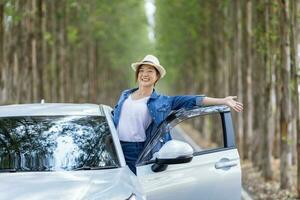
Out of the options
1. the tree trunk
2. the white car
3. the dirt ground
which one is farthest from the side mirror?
the tree trunk

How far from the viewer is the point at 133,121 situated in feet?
20.1

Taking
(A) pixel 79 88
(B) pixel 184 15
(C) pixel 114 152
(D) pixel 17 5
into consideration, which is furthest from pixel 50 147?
(A) pixel 79 88

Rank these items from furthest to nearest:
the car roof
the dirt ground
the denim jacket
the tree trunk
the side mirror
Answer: the tree trunk → the dirt ground → the denim jacket → the car roof → the side mirror

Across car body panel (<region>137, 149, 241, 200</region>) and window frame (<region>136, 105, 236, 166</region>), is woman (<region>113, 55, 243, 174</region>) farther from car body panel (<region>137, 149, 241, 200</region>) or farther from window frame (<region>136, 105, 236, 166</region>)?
car body panel (<region>137, 149, 241, 200</region>)

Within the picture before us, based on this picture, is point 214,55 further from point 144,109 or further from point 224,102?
point 144,109

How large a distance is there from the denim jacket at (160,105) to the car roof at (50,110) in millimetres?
200

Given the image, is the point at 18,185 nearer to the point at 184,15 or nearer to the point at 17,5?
the point at 17,5

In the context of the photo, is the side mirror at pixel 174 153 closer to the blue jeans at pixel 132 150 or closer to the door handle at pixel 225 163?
the door handle at pixel 225 163

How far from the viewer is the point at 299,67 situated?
11945mm

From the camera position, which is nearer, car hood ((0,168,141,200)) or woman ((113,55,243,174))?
car hood ((0,168,141,200))

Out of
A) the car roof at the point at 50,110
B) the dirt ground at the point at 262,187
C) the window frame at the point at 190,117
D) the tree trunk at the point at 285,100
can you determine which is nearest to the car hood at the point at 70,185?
the window frame at the point at 190,117

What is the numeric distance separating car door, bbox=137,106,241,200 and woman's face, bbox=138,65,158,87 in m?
0.43

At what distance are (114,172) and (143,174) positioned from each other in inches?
18.1

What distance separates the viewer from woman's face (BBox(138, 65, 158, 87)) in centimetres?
626
